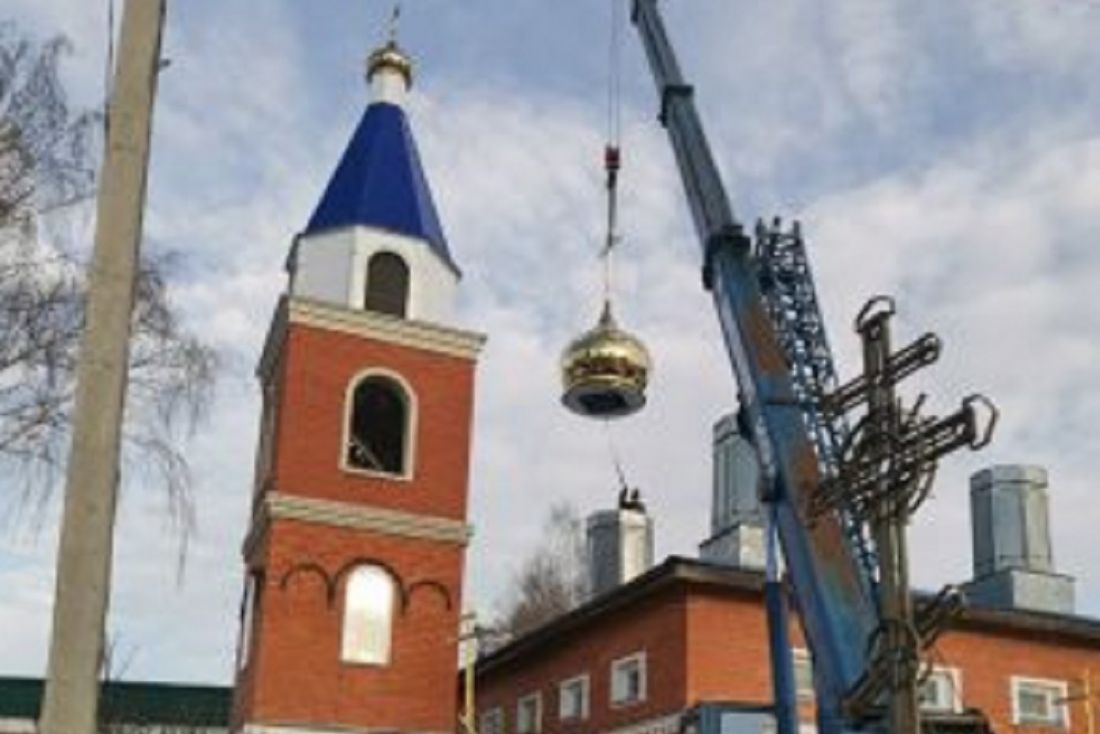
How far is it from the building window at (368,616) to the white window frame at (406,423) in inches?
75.8

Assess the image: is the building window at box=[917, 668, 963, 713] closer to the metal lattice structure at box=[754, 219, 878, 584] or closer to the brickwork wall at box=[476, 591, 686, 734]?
the brickwork wall at box=[476, 591, 686, 734]

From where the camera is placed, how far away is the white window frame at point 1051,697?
105 feet

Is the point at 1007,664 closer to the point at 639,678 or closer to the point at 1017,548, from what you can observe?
the point at 1017,548

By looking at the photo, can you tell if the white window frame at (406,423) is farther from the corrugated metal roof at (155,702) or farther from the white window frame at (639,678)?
the corrugated metal roof at (155,702)

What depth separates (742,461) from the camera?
36.1 meters

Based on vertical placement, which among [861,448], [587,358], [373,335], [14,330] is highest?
[373,335]

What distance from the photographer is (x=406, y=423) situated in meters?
33.1

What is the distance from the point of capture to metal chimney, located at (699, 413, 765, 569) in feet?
112

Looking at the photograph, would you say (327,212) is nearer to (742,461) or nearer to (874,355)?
(742,461)

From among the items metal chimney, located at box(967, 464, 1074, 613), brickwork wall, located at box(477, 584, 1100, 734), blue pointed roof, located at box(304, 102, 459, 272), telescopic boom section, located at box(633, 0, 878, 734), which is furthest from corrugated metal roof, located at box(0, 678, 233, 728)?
telescopic boom section, located at box(633, 0, 878, 734)

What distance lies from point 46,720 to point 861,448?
25.5 ft

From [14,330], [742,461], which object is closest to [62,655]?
[14,330]

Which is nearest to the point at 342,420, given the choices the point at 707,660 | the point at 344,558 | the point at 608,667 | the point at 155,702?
the point at 344,558

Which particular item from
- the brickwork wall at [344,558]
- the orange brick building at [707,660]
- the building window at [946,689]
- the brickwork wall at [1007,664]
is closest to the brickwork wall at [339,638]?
the brickwork wall at [344,558]
